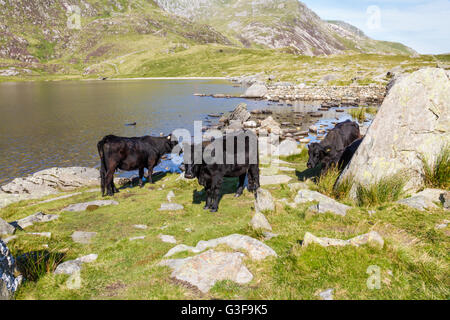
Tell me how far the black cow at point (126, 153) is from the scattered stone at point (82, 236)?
6.24 meters

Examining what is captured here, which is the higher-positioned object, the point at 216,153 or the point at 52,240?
the point at 216,153

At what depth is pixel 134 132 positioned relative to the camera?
127ft

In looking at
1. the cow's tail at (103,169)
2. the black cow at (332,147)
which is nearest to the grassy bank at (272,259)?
the cow's tail at (103,169)

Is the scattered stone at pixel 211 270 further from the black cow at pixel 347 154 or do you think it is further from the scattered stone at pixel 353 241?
the black cow at pixel 347 154

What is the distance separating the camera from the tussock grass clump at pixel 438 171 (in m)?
10.1

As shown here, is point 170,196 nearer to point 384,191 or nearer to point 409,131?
point 384,191

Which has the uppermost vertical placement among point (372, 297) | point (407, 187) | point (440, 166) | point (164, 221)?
point (440, 166)

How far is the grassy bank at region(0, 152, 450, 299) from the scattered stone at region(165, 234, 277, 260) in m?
0.27

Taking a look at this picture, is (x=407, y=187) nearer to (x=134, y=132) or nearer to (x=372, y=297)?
(x=372, y=297)

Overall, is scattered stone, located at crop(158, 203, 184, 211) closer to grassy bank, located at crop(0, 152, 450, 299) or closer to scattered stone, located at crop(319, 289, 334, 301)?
grassy bank, located at crop(0, 152, 450, 299)
